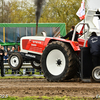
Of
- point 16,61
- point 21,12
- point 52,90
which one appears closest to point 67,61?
point 52,90

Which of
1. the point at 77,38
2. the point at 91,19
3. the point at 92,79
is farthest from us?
the point at 91,19

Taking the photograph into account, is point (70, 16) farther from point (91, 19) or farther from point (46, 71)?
point (46, 71)

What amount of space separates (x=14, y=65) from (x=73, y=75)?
4.41 m

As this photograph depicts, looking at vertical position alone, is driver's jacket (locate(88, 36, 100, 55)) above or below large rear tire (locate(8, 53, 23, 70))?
above

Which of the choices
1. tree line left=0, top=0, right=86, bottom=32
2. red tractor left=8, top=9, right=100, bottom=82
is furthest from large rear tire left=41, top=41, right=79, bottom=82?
tree line left=0, top=0, right=86, bottom=32

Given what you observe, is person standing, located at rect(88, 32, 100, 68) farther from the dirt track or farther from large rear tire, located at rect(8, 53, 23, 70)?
large rear tire, located at rect(8, 53, 23, 70)

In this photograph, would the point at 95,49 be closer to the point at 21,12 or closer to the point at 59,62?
the point at 59,62

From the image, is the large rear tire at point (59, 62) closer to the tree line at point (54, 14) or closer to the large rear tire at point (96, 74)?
the large rear tire at point (96, 74)

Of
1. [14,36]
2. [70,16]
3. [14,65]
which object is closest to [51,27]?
[14,36]

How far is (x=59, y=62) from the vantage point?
9.37 m

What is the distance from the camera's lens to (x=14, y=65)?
1288 centimetres

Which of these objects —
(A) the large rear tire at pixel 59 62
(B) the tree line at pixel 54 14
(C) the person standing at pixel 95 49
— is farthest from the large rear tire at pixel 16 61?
(B) the tree line at pixel 54 14

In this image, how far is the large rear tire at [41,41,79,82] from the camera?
8.96m

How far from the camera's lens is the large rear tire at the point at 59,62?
29.4 ft
